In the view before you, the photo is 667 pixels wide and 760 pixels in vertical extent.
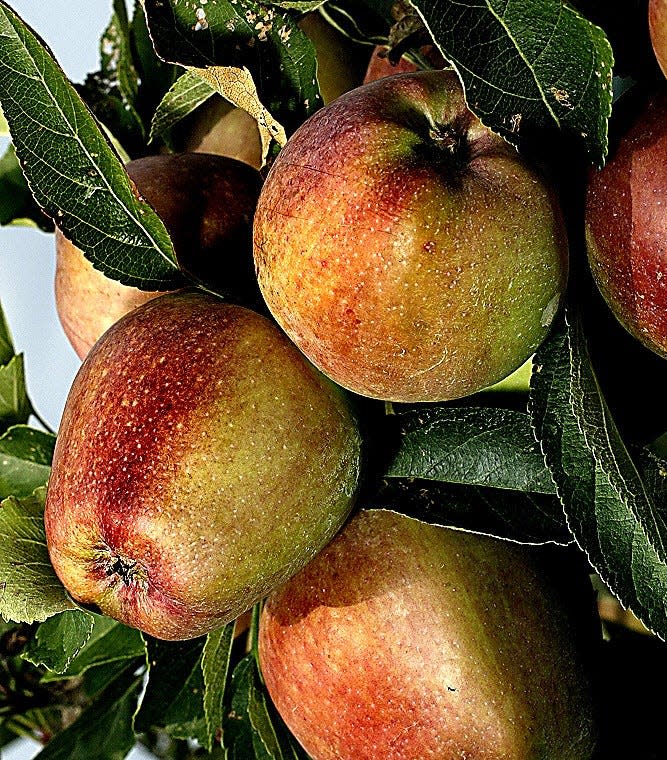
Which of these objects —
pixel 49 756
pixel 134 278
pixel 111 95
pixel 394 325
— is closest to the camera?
pixel 394 325

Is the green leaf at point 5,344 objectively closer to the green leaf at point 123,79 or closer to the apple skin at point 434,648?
the green leaf at point 123,79

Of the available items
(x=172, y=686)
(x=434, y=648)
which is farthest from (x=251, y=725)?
Answer: (x=434, y=648)

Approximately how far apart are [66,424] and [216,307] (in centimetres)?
10

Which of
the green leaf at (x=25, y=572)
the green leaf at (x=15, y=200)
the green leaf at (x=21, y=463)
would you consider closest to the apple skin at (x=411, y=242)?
the green leaf at (x=25, y=572)

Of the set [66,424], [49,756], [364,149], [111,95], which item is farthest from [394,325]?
[49,756]

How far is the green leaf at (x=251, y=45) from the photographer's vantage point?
43 centimetres

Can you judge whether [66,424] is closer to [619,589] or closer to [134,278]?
[134,278]

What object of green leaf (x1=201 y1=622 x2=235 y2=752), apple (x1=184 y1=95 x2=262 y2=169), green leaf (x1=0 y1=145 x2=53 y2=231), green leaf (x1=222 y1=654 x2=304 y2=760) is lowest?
green leaf (x1=222 y1=654 x2=304 y2=760)

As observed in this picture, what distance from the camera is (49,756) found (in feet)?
2.65

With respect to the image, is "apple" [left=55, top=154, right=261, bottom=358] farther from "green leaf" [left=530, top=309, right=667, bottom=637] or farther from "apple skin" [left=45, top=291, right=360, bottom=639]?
"green leaf" [left=530, top=309, right=667, bottom=637]

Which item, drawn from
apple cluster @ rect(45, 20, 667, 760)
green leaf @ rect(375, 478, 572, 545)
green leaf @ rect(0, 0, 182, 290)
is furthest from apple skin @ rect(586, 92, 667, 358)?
green leaf @ rect(0, 0, 182, 290)

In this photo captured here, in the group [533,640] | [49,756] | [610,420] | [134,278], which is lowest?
[49,756]

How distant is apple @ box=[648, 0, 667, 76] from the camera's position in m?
0.31

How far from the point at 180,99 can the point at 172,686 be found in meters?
0.37
